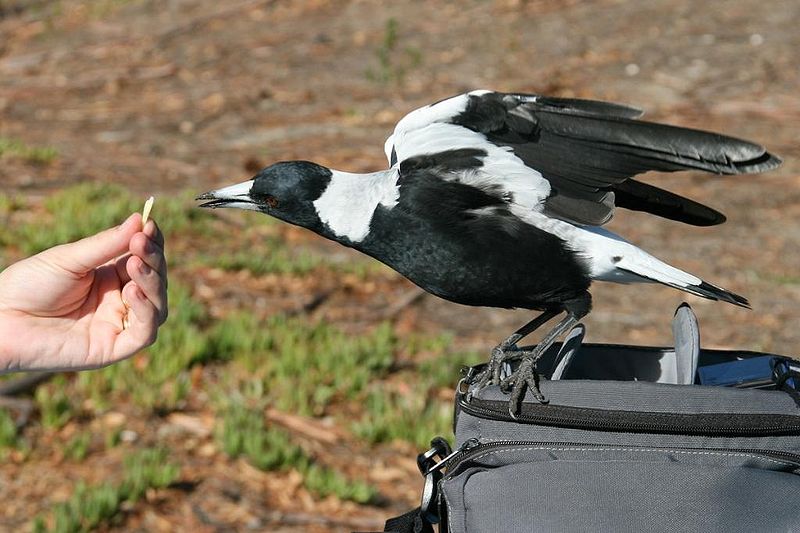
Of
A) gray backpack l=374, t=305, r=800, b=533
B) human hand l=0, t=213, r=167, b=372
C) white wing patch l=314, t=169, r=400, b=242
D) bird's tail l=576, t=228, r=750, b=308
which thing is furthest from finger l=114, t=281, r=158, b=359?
bird's tail l=576, t=228, r=750, b=308

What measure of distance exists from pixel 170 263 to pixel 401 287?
3.38ft

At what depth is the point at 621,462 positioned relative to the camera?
4.99 ft

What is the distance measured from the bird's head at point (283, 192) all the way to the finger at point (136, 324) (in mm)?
368

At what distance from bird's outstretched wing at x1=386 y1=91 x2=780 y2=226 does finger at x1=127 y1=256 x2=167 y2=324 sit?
54 cm

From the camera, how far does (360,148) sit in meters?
6.68

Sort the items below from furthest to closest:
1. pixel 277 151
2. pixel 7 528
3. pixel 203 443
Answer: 1. pixel 277 151
2. pixel 203 443
3. pixel 7 528

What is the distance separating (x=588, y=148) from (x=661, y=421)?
615mm

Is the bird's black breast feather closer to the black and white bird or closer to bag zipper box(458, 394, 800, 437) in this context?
the black and white bird

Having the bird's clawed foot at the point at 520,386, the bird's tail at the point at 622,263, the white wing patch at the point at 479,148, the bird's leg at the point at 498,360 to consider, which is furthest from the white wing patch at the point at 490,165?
the bird's clawed foot at the point at 520,386

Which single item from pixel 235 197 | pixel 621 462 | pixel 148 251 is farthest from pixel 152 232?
pixel 621 462

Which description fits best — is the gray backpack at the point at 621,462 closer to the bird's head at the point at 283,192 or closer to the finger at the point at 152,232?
the finger at the point at 152,232

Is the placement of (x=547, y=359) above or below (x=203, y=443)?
above

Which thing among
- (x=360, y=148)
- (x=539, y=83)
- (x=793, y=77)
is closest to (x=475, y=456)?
(x=360, y=148)

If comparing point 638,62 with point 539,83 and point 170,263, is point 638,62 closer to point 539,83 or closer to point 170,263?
point 539,83
